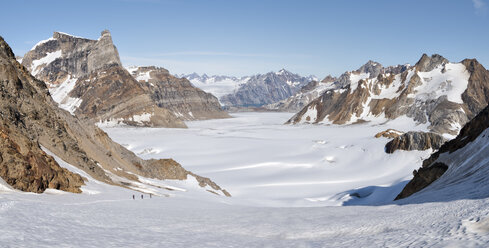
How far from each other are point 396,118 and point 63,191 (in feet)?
515

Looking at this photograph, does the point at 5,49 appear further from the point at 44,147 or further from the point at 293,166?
the point at 293,166

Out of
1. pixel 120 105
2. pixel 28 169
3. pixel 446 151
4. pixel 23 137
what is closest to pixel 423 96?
pixel 120 105

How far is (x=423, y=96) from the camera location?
164 meters

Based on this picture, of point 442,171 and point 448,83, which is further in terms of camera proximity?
point 448,83

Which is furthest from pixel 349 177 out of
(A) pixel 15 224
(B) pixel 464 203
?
(A) pixel 15 224

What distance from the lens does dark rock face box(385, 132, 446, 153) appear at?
77938mm

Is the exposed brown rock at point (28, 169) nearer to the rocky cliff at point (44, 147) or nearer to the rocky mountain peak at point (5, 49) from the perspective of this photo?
the rocky cliff at point (44, 147)

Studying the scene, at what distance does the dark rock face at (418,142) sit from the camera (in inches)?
3068

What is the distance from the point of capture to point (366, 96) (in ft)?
607

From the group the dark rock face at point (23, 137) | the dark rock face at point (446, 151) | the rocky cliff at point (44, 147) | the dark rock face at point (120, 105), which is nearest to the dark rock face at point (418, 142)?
the dark rock face at point (446, 151)

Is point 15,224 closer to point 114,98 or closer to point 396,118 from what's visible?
point 396,118

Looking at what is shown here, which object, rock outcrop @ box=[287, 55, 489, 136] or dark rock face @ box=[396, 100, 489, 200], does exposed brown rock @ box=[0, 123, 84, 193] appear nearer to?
dark rock face @ box=[396, 100, 489, 200]

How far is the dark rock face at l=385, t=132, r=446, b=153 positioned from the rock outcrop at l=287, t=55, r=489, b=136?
57029 mm

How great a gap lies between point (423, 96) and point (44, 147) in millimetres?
161913
